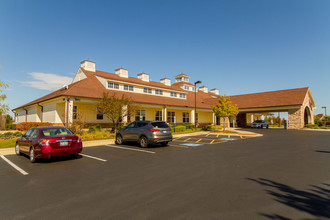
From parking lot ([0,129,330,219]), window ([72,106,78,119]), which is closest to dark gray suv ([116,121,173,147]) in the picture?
parking lot ([0,129,330,219])

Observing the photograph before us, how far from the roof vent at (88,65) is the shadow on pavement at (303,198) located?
27.5 meters

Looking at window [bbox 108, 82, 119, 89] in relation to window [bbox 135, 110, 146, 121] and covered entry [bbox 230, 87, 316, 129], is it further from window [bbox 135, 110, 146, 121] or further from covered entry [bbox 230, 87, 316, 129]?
covered entry [bbox 230, 87, 316, 129]

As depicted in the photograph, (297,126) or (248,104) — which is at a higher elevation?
(248,104)

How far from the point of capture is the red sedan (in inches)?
296

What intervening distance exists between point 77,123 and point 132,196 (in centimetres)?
1551

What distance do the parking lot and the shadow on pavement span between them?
0.07 feet

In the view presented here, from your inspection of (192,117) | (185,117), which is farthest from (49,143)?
(185,117)

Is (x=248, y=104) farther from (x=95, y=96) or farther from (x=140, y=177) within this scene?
(x=140, y=177)

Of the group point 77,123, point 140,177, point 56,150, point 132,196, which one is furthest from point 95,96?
point 132,196

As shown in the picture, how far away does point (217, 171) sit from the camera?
20.5ft

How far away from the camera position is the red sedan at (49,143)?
7508 mm

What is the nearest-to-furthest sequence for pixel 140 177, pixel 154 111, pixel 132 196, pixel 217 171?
pixel 132 196 → pixel 140 177 → pixel 217 171 → pixel 154 111

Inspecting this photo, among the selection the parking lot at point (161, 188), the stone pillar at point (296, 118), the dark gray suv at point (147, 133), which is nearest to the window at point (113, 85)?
→ the dark gray suv at point (147, 133)

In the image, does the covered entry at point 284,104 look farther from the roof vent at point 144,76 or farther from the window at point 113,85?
the window at point 113,85
